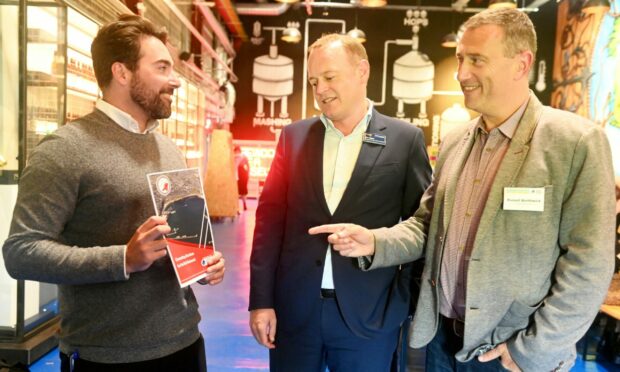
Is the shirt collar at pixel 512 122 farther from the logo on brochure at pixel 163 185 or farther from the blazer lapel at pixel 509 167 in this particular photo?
the logo on brochure at pixel 163 185

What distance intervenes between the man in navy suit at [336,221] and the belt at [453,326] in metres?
0.18

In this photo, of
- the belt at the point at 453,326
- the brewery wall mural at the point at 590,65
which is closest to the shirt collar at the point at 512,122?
the belt at the point at 453,326

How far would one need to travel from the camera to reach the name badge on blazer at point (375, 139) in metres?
1.70

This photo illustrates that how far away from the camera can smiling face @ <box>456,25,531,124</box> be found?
4.53 feet

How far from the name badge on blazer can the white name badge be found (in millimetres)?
525

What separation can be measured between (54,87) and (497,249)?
367 centimetres

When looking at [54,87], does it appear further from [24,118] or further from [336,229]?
[336,229]

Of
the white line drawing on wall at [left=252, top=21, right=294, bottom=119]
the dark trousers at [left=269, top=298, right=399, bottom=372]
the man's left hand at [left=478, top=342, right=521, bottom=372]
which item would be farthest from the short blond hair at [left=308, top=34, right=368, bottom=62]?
the white line drawing on wall at [left=252, top=21, right=294, bottom=119]

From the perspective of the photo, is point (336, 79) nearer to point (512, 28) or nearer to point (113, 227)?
point (512, 28)

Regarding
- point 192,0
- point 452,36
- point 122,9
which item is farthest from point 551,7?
point 122,9

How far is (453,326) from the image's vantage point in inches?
58.2

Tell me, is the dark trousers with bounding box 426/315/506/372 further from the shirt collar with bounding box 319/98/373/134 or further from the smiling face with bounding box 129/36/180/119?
the smiling face with bounding box 129/36/180/119

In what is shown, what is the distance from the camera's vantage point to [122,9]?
5.13m

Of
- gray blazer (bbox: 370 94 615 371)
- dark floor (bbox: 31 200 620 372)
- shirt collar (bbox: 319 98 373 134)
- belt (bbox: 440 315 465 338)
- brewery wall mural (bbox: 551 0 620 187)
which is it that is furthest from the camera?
brewery wall mural (bbox: 551 0 620 187)
